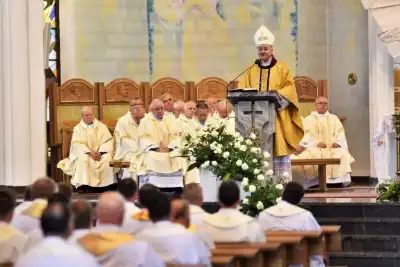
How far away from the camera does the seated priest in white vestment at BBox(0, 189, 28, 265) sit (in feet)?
25.0

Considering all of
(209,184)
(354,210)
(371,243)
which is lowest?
(371,243)

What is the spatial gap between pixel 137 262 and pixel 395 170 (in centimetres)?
884

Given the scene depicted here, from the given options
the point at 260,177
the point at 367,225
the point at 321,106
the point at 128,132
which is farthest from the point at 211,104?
the point at 260,177

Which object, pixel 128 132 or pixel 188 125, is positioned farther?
pixel 128 132

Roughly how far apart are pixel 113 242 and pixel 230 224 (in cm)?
205

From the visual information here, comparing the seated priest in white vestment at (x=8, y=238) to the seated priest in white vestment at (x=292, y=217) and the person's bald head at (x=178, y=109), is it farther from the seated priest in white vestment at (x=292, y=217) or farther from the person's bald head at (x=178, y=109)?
the person's bald head at (x=178, y=109)

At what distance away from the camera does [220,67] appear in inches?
778

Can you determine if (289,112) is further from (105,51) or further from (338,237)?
(105,51)

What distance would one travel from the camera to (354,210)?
12586 millimetres

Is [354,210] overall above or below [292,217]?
below

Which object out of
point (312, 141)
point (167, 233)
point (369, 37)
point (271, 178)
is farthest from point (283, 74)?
point (167, 233)

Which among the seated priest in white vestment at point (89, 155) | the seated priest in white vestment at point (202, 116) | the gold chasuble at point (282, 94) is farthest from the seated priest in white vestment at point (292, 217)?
the seated priest in white vestment at point (89, 155)

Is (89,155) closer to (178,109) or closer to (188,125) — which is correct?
(178,109)

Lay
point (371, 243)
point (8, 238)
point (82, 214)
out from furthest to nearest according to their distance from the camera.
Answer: point (371, 243) < point (8, 238) < point (82, 214)
